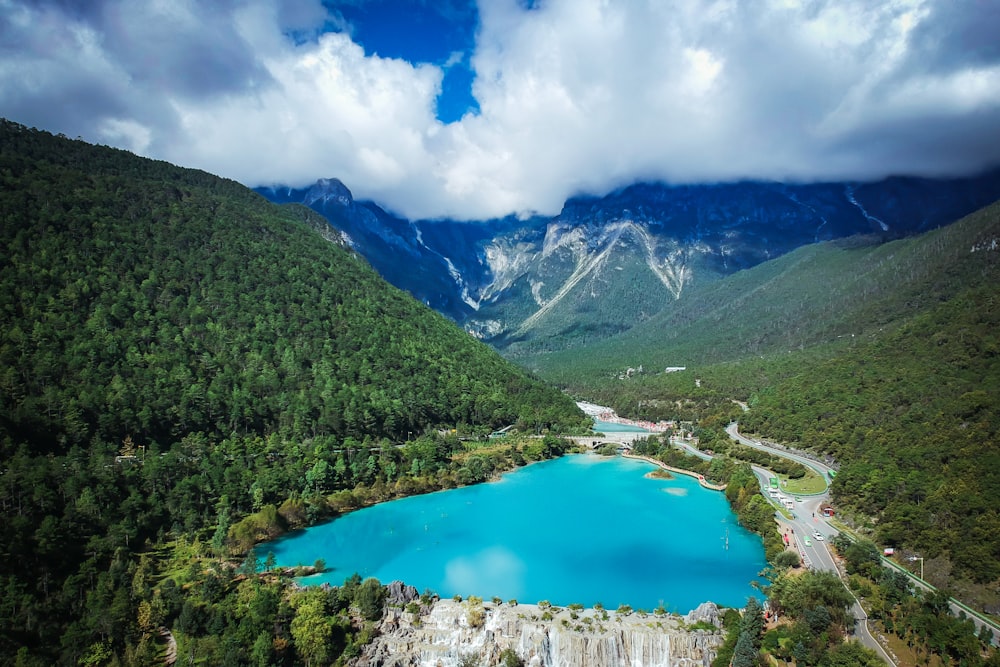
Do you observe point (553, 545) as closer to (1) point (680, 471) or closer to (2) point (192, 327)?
(1) point (680, 471)

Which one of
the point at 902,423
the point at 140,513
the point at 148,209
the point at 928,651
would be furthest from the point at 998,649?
the point at 148,209

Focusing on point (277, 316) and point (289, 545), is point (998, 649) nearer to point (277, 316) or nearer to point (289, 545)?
point (289, 545)

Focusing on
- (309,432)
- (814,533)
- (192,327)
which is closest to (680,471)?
(814,533)

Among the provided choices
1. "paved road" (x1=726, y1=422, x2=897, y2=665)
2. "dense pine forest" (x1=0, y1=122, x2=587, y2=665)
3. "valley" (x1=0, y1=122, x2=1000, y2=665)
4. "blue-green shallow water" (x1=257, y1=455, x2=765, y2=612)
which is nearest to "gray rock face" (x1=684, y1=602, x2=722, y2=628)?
"valley" (x1=0, y1=122, x2=1000, y2=665)

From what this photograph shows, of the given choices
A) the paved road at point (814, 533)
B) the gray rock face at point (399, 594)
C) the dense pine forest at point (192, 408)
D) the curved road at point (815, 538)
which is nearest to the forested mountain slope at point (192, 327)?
the dense pine forest at point (192, 408)

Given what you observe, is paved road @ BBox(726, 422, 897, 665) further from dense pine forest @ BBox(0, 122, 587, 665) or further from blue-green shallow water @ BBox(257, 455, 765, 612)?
dense pine forest @ BBox(0, 122, 587, 665)
